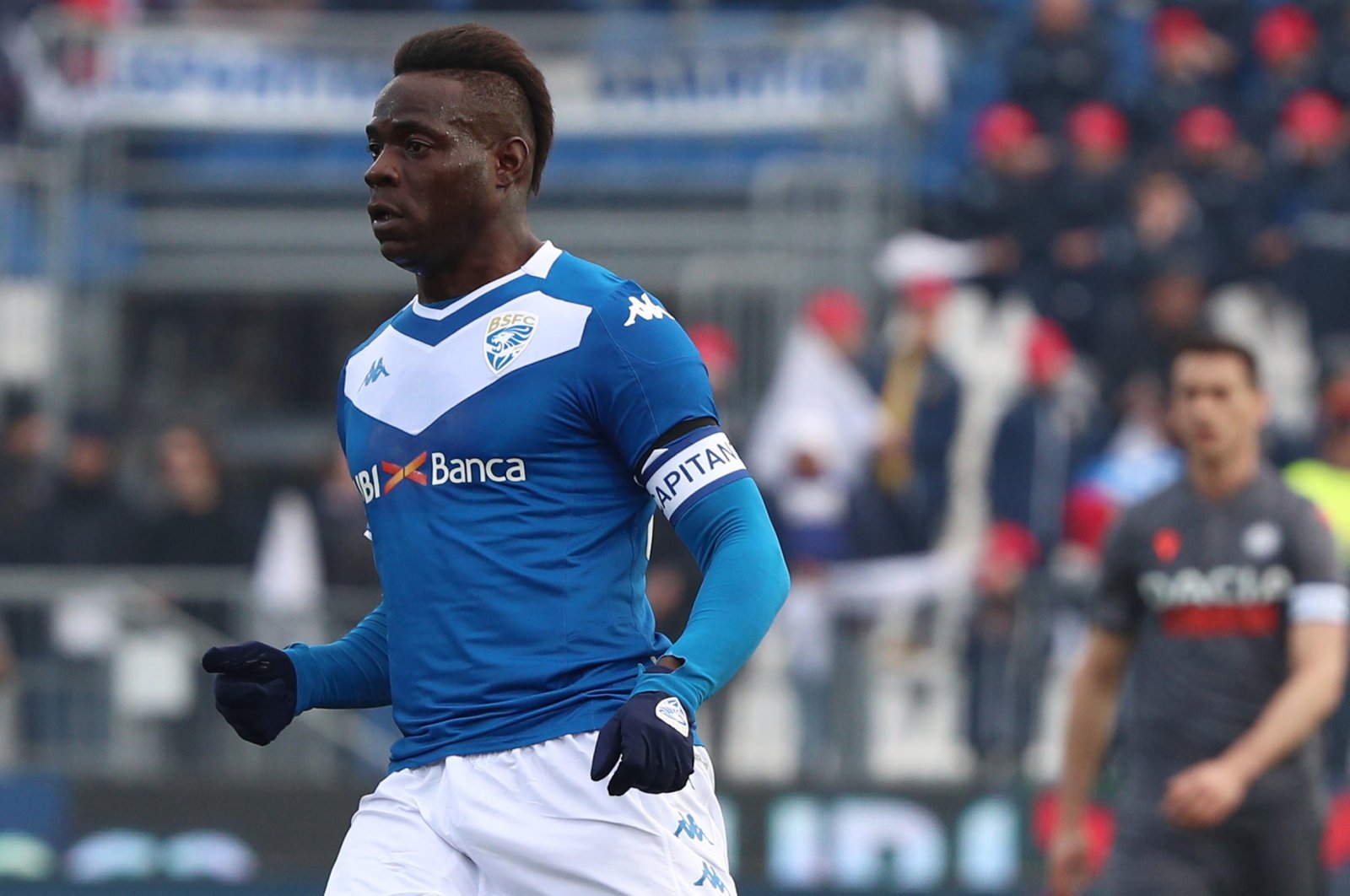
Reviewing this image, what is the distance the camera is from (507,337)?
377cm

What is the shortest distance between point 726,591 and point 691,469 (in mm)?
214

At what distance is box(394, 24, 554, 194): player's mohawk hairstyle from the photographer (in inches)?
149

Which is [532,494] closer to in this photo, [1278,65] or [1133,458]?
[1133,458]

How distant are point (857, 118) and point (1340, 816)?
565 centimetres

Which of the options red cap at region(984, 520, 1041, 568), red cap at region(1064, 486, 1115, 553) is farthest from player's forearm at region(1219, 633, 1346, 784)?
red cap at region(1064, 486, 1115, 553)

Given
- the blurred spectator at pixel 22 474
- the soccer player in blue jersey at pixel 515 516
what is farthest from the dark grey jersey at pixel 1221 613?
the blurred spectator at pixel 22 474

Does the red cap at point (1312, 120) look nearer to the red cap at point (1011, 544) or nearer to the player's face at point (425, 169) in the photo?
the red cap at point (1011, 544)

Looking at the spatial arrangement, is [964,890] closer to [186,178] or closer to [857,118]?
[857,118]

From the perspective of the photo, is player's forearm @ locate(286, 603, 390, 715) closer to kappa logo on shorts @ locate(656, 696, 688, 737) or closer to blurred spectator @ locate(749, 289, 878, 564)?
kappa logo on shorts @ locate(656, 696, 688, 737)

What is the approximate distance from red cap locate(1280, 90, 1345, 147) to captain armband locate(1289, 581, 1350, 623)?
30.3ft

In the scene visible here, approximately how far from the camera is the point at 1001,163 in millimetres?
14891

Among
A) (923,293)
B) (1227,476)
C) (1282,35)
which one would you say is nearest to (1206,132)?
(1282,35)

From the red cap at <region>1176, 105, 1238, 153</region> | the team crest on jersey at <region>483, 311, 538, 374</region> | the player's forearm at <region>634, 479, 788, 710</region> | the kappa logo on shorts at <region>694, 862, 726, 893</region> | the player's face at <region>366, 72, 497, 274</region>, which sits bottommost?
the kappa logo on shorts at <region>694, 862, 726, 893</region>

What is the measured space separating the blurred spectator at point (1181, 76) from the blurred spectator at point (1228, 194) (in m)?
0.54
